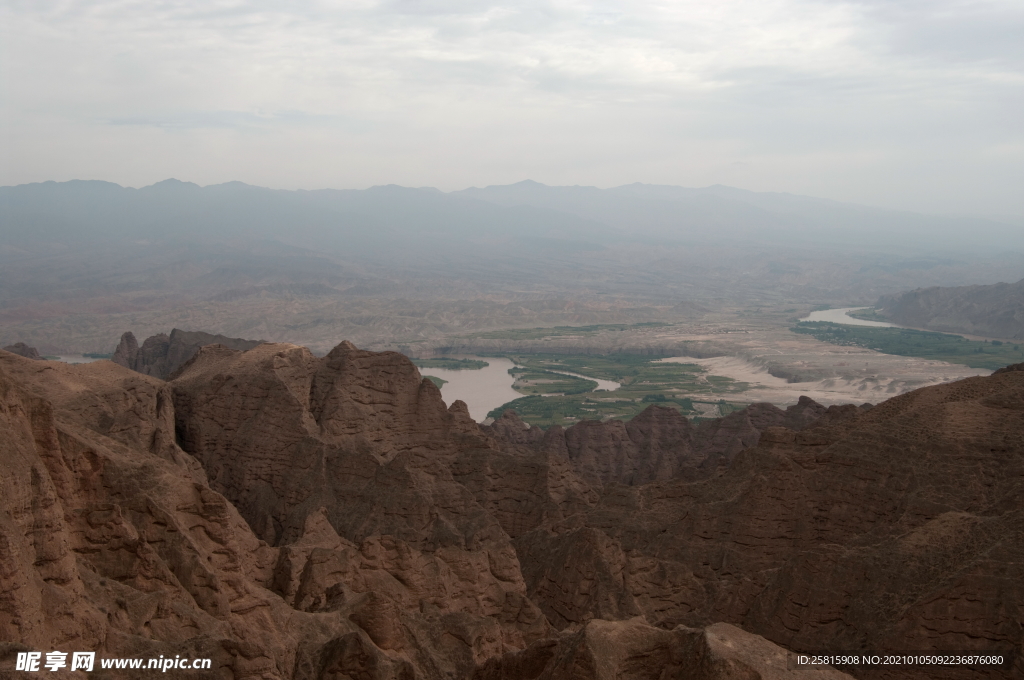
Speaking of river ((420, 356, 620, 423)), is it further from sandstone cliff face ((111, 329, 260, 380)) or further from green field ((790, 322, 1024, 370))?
green field ((790, 322, 1024, 370))

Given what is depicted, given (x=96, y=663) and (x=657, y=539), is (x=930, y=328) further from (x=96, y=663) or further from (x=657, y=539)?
(x=96, y=663)

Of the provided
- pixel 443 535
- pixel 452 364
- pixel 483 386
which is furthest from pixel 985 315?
pixel 443 535

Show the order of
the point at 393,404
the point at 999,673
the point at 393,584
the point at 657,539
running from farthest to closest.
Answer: the point at 393,404, the point at 657,539, the point at 393,584, the point at 999,673

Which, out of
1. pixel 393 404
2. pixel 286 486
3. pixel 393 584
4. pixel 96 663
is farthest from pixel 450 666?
pixel 393 404

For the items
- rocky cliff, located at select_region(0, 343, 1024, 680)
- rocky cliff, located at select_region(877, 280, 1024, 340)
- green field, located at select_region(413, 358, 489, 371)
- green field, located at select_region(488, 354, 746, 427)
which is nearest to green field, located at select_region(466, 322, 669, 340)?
green field, located at select_region(488, 354, 746, 427)

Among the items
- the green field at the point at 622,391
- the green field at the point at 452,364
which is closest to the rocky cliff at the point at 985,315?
the green field at the point at 622,391

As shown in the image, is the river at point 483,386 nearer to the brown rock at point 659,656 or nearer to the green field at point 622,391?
the green field at point 622,391
